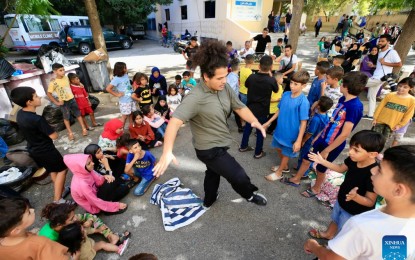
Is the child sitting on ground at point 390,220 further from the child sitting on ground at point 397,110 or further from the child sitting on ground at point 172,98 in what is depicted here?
the child sitting on ground at point 172,98

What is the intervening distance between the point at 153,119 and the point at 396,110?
4.30 m

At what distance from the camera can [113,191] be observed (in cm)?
303

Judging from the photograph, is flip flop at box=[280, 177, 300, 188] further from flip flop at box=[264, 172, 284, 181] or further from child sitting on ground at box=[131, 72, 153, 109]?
child sitting on ground at box=[131, 72, 153, 109]

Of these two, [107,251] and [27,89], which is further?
[27,89]

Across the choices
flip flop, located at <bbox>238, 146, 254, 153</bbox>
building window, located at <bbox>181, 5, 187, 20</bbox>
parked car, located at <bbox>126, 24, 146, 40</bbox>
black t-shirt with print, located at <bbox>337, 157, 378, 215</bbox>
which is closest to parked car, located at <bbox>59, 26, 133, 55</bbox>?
parked car, located at <bbox>126, 24, 146, 40</bbox>

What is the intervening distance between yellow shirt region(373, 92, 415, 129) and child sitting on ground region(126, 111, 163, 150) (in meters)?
4.10

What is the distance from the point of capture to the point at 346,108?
8.35ft

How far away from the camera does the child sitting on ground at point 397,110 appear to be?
3221 millimetres

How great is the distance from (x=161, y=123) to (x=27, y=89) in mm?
2356

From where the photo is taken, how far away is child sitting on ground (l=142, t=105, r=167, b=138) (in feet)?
14.7

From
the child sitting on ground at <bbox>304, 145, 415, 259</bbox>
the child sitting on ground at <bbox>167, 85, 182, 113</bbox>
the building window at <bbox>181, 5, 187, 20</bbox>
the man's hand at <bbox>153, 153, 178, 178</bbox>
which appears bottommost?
the child sitting on ground at <bbox>167, 85, 182, 113</bbox>

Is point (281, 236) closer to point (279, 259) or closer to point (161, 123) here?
point (279, 259)

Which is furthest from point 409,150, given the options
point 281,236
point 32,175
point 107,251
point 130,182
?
point 32,175

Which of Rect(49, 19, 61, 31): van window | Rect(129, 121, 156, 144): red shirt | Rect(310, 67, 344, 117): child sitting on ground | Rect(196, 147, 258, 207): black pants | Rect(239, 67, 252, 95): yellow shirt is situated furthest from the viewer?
Rect(49, 19, 61, 31): van window
